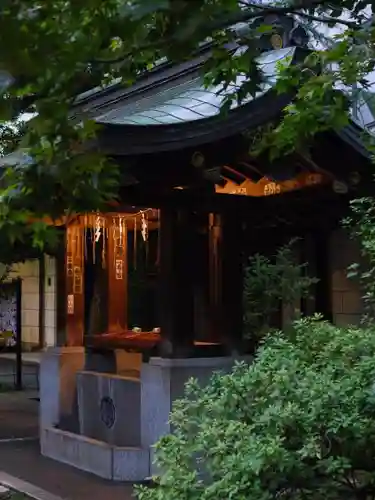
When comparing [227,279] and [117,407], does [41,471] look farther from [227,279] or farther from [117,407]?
[227,279]

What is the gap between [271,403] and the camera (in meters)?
4.97

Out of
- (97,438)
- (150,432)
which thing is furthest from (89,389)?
(150,432)

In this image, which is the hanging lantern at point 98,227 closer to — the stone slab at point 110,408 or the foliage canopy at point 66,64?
the stone slab at point 110,408

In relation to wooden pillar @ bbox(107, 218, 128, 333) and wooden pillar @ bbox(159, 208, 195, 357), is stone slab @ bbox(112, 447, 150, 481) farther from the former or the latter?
wooden pillar @ bbox(107, 218, 128, 333)

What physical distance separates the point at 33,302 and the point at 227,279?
17.0 meters

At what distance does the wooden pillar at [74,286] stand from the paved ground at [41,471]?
1.68 m

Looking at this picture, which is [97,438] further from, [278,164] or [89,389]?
[278,164]

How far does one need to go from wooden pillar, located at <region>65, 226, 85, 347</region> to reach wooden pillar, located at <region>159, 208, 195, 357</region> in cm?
227

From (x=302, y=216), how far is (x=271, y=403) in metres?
6.12

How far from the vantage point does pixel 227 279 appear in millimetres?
10117

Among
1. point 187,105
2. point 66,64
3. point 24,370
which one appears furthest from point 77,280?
point 24,370

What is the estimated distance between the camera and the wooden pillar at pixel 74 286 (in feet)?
38.6

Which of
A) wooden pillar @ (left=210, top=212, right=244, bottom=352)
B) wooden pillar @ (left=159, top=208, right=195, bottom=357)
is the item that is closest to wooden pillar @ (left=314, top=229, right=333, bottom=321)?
wooden pillar @ (left=210, top=212, right=244, bottom=352)

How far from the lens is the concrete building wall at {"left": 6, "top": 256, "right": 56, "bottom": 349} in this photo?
2498 cm
